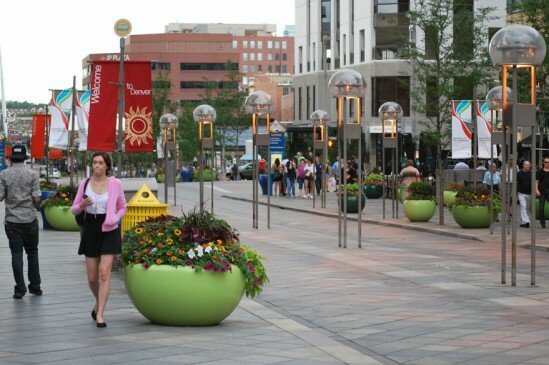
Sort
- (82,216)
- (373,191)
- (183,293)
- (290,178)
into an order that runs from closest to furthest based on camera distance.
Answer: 1. (183,293)
2. (82,216)
3. (373,191)
4. (290,178)

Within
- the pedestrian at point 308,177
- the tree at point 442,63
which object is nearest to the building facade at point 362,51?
the pedestrian at point 308,177

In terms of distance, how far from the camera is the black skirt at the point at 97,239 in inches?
513

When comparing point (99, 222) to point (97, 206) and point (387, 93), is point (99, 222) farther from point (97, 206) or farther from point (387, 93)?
point (387, 93)

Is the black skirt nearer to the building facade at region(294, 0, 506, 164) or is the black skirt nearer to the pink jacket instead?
the pink jacket

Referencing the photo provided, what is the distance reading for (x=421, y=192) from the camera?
36.9 meters

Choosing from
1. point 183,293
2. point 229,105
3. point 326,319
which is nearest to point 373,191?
point 326,319

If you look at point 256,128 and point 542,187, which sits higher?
point 256,128

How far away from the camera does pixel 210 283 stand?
492 inches

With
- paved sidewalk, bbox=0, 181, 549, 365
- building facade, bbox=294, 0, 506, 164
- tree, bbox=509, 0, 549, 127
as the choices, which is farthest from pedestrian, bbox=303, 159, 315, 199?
paved sidewalk, bbox=0, 181, 549, 365

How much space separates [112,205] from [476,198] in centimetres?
2098

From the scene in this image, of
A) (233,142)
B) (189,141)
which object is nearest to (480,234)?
(189,141)

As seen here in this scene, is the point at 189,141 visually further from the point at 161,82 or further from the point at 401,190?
the point at 401,190

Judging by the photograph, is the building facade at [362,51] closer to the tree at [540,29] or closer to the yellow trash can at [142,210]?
the tree at [540,29]

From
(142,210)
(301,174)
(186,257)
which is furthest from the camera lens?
(301,174)
